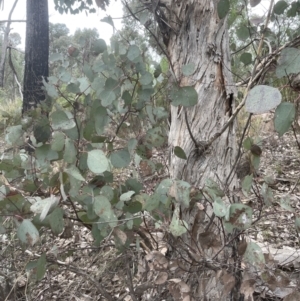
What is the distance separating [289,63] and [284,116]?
3.8 inches

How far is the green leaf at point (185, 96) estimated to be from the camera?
0.91 metres

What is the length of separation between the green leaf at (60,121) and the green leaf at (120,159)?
0.46 ft

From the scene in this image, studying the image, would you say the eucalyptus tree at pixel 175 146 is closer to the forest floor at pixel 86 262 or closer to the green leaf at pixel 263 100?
the green leaf at pixel 263 100

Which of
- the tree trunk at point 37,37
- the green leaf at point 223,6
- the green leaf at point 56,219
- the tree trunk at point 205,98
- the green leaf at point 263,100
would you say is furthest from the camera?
the tree trunk at point 37,37

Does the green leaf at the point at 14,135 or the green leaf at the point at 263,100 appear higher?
the green leaf at the point at 263,100

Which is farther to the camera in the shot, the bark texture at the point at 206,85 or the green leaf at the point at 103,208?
the bark texture at the point at 206,85

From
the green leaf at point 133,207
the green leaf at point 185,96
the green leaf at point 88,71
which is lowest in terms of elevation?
the green leaf at point 133,207

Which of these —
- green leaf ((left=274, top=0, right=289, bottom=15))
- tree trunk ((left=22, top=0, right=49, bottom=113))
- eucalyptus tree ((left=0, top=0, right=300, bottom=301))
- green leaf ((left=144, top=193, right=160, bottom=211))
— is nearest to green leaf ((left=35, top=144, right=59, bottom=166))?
eucalyptus tree ((left=0, top=0, right=300, bottom=301))

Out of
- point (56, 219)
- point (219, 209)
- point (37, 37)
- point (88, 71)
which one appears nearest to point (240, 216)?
point (219, 209)

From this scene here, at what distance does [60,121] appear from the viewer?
85 centimetres

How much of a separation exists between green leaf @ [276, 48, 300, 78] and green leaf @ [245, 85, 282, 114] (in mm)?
69

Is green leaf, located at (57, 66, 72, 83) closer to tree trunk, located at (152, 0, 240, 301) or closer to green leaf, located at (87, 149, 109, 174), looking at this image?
green leaf, located at (87, 149, 109, 174)

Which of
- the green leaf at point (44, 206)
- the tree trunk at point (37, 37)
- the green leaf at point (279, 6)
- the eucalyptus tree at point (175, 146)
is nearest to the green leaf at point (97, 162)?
the eucalyptus tree at point (175, 146)

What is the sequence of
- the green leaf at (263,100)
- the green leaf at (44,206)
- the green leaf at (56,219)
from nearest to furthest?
the green leaf at (263,100) < the green leaf at (44,206) < the green leaf at (56,219)
